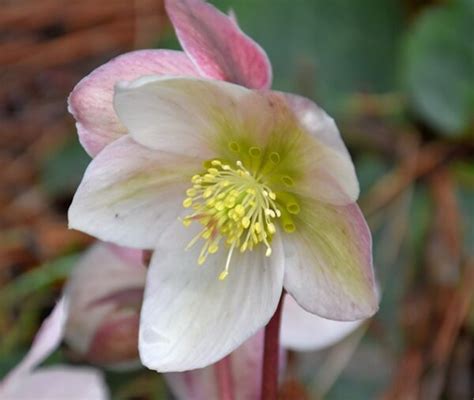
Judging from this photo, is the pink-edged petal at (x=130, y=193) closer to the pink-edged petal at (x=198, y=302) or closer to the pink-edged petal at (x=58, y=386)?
the pink-edged petal at (x=198, y=302)

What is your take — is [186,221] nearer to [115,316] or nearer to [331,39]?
[115,316]

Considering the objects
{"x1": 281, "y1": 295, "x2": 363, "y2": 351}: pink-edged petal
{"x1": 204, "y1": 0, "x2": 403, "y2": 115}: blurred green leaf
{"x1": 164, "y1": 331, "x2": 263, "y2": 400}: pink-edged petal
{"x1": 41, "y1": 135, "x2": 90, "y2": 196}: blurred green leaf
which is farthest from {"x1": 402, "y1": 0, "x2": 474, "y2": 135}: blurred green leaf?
{"x1": 164, "y1": 331, "x2": 263, "y2": 400}: pink-edged petal

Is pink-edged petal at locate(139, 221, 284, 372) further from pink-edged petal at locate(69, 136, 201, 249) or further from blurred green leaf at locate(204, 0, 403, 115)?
blurred green leaf at locate(204, 0, 403, 115)

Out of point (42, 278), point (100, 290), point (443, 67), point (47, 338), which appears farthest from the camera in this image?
point (443, 67)

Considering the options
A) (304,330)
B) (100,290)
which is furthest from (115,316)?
(304,330)

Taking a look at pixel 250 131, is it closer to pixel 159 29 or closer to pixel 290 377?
pixel 290 377

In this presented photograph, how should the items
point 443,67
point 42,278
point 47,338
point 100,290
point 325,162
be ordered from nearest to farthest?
point 325,162
point 47,338
point 100,290
point 42,278
point 443,67
